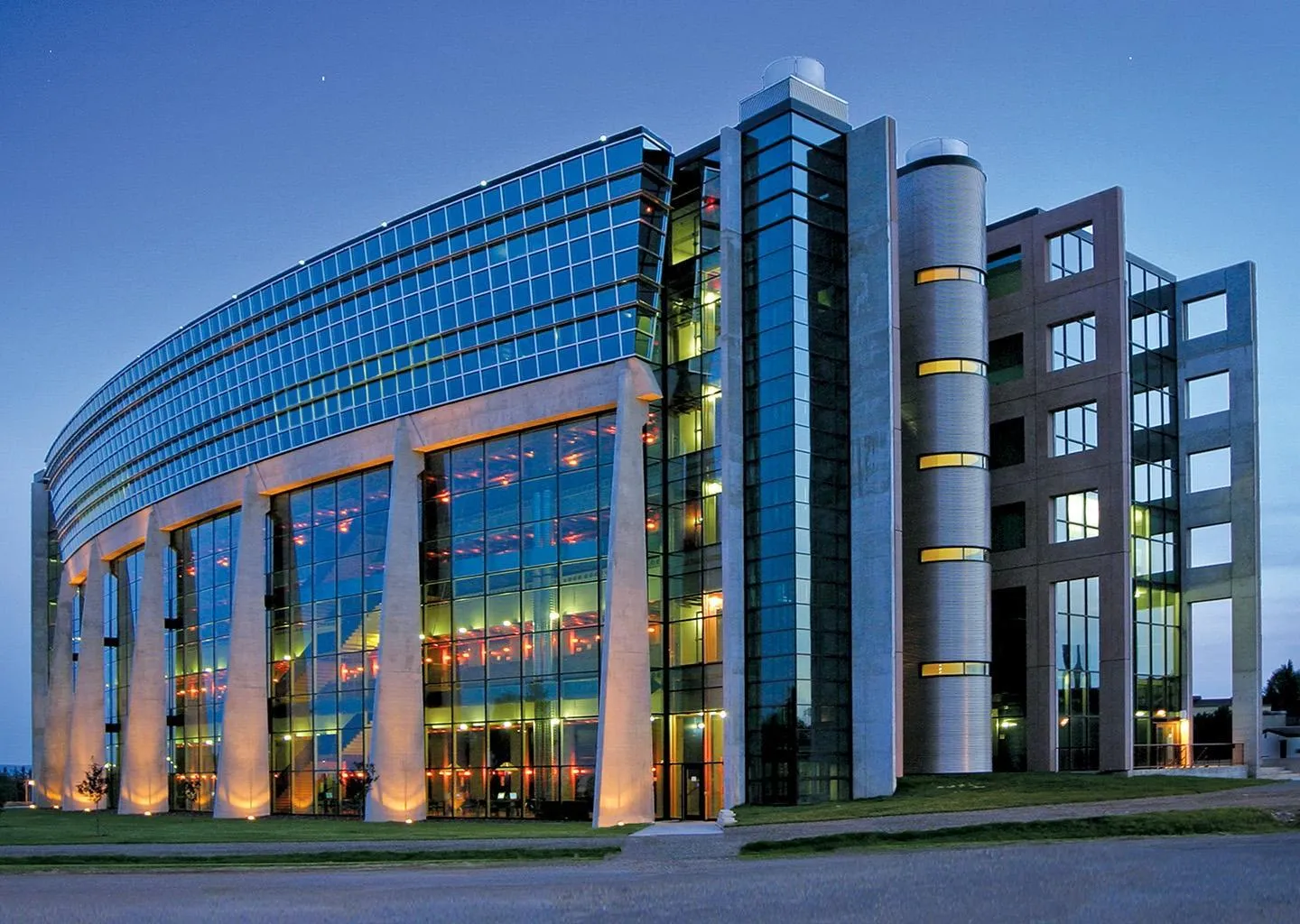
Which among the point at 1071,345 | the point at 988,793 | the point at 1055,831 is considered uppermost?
the point at 1071,345

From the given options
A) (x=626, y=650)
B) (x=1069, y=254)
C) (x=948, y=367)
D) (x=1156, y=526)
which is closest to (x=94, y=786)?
(x=626, y=650)

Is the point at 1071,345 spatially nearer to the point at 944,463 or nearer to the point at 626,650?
the point at 944,463

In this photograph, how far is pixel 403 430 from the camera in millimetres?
53812

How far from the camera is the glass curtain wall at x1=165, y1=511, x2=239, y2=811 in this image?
66.1 metres

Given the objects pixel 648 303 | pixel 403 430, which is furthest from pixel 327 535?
pixel 648 303

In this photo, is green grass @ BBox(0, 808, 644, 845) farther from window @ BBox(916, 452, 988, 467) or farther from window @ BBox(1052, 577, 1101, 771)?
window @ BBox(1052, 577, 1101, 771)

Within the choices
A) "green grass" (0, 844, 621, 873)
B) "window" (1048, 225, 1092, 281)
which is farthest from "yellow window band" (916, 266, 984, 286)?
"green grass" (0, 844, 621, 873)

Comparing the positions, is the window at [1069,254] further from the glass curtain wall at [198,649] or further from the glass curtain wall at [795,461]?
the glass curtain wall at [198,649]

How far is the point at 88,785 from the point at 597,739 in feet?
122

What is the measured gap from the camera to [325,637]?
57.9 meters

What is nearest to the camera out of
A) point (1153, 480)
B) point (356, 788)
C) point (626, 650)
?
point (626, 650)

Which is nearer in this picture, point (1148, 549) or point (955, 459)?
point (955, 459)

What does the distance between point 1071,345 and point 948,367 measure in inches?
304

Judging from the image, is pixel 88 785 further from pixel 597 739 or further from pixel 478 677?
pixel 597 739
